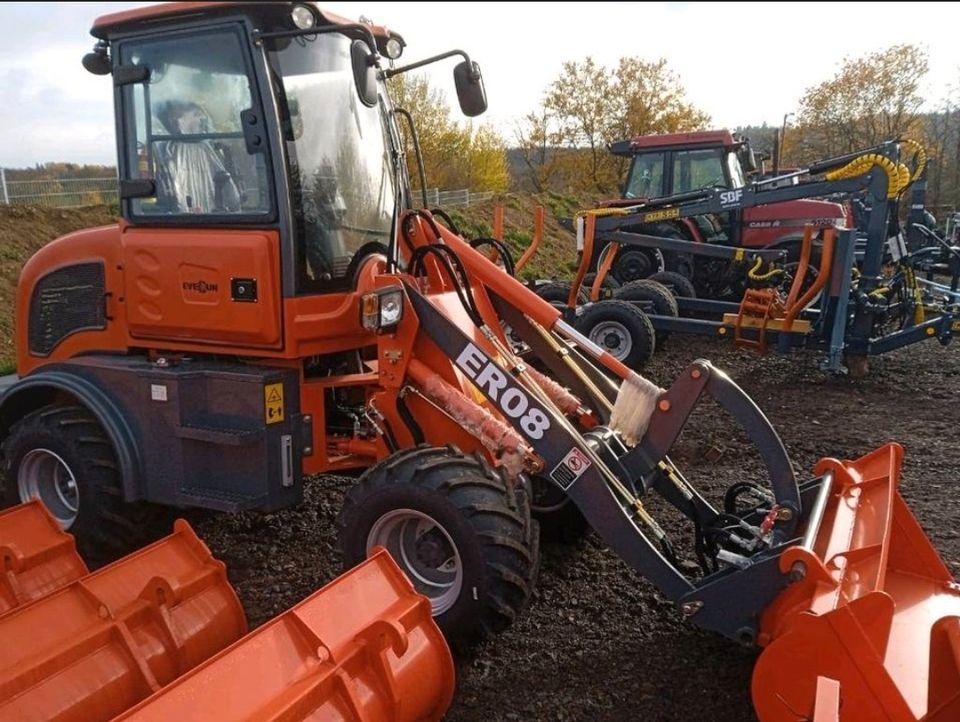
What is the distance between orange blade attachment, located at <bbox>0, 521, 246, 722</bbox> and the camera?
2469 millimetres

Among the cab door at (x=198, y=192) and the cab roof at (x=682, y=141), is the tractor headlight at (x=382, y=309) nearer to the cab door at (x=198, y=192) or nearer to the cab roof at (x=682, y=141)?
the cab door at (x=198, y=192)

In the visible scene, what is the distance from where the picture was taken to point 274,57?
11.8 feet

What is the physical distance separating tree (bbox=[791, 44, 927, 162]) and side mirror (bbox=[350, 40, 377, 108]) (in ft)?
59.0

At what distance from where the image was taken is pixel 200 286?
390 cm

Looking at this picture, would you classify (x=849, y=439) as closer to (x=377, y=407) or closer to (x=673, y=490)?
(x=673, y=490)

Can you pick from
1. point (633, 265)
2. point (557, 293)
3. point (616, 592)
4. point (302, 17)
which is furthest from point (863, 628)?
point (633, 265)

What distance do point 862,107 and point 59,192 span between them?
751 inches

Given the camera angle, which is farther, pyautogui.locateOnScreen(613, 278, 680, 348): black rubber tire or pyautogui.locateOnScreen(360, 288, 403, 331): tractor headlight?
pyautogui.locateOnScreen(613, 278, 680, 348): black rubber tire

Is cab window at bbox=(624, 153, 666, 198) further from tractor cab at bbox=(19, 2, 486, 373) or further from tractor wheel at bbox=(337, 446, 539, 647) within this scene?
tractor wheel at bbox=(337, 446, 539, 647)

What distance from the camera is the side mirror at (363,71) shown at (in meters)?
3.28

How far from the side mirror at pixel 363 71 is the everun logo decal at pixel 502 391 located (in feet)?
3.80

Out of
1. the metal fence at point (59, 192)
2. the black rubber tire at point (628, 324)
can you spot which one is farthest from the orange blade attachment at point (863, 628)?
the metal fence at point (59, 192)

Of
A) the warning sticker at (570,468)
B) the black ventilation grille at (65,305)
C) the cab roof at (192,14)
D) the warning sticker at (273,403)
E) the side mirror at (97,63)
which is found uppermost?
the cab roof at (192,14)

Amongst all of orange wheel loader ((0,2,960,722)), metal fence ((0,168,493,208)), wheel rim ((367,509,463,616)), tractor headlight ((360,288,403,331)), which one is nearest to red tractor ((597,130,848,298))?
metal fence ((0,168,493,208))
